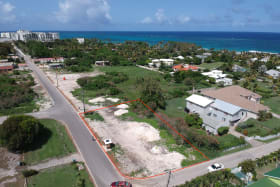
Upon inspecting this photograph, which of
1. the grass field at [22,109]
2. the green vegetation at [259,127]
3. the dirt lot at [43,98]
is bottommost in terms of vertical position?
the green vegetation at [259,127]

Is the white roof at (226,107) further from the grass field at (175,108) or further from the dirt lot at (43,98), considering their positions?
the dirt lot at (43,98)

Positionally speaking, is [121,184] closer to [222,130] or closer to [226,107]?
[222,130]

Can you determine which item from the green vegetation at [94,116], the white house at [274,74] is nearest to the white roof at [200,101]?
the green vegetation at [94,116]

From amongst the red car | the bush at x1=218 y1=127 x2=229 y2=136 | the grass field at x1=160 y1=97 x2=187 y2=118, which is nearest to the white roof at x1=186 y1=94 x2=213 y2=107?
the grass field at x1=160 y1=97 x2=187 y2=118

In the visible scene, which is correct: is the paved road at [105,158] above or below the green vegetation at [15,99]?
below

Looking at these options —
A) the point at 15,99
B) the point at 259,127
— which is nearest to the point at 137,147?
the point at 259,127

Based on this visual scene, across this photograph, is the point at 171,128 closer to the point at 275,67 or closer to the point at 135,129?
the point at 135,129
